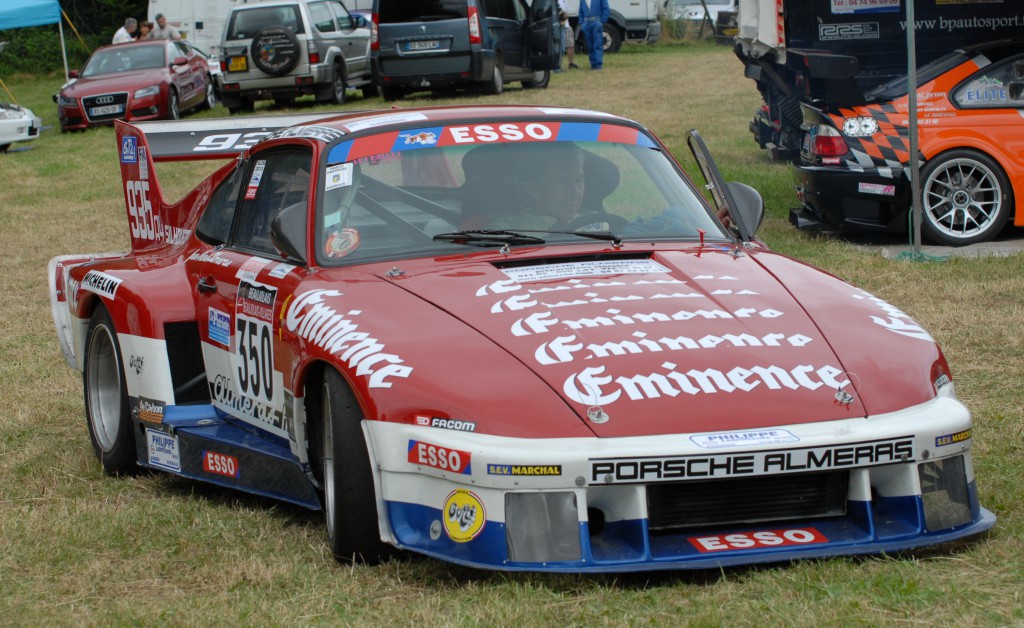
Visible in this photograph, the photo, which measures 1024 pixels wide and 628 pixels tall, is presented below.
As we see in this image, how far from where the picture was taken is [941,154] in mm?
10461

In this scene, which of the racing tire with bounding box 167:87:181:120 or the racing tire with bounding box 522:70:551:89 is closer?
the racing tire with bounding box 167:87:181:120

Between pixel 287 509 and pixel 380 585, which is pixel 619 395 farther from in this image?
pixel 287 509

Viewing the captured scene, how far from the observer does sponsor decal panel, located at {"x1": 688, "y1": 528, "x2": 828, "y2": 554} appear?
3.75 m

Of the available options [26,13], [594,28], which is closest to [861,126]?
[26,13]

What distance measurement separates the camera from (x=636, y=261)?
4.82m

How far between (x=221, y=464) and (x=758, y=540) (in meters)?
2.19

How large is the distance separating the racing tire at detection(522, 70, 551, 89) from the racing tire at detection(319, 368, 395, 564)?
69.2ft

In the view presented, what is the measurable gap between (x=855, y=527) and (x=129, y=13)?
39810mm

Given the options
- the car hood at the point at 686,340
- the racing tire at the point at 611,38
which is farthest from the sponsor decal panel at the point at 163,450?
the racing tire at the point at 611,38

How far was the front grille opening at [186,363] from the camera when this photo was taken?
557 cm

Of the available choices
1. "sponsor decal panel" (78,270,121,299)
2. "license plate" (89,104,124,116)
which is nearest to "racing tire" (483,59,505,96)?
"license plate" (89,104,124,116)

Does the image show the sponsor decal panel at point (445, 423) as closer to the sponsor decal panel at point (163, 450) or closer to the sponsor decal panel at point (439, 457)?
the sponsor decal panel at point (439, 457)

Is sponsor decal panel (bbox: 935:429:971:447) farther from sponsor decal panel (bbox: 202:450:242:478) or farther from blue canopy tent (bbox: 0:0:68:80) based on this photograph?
blue canopy tent (bbox: 0:0:68:80)

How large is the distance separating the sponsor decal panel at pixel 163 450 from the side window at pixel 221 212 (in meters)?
0.86
